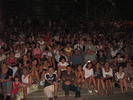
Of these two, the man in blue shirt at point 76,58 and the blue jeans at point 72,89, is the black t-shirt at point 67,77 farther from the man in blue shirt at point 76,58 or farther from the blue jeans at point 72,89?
the man in blue shirt at point 76,58

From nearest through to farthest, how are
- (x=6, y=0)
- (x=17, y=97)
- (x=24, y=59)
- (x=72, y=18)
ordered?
1. (x=17, y=97)
2. (x=24, y=59)
3. (x=6, y=0)
4. (x=72, y=18)

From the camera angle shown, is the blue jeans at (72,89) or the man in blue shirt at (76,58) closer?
the blue jeans at (72,89)

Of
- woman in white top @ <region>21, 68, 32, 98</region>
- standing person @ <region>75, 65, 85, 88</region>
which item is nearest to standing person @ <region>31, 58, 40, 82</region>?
woman in white top @ <region>21, 68, 32, 98</region>

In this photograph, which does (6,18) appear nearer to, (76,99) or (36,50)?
(36,50)

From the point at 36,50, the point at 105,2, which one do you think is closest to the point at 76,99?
the point at 36,50

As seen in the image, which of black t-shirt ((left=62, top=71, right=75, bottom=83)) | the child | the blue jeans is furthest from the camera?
black t-shirt ((left=62, top=71, right=75, bottom=83))

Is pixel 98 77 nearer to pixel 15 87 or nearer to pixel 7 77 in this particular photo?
pixel 15 87

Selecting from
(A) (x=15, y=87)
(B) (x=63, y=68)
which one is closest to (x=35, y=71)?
(B) (x=63, y=68)

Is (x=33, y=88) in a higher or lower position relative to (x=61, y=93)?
higher

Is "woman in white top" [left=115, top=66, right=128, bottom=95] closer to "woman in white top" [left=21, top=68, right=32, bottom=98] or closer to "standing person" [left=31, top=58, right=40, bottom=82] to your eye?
"standing person" [left=31, top=58, right=40, bottom=82]

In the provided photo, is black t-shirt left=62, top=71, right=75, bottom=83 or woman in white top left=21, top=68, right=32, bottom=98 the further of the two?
black t-shirt left=62, top=71, right=75, bottom=83

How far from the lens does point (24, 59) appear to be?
9.45m

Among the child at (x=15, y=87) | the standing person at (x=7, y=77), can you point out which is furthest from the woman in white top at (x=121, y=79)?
the standing person at (x=7, y=77)

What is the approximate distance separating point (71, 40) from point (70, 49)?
1.64 metres
